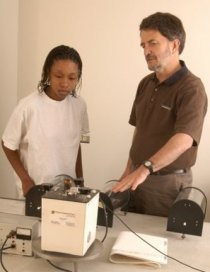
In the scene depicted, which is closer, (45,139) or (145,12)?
(45,139)

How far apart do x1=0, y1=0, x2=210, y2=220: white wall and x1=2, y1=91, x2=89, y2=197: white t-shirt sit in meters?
0.85

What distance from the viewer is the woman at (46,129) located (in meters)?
1.58

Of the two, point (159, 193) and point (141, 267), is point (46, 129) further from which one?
point (141, 267)

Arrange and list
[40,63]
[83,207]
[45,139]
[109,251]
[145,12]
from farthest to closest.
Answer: [40,63] < [145,12] < [45,139] < [109,251] < [83,207]

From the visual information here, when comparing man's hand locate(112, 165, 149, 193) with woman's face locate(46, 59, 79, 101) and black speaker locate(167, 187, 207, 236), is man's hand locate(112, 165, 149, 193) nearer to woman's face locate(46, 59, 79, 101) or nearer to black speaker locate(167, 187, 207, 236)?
black speaker locate(167, 187, 207, 236)

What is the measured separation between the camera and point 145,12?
248 centimetres

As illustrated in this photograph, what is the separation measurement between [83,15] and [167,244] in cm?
186

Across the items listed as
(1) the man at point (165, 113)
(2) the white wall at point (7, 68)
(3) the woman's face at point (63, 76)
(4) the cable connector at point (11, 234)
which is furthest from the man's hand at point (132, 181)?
(2) the white wall at point (7, 68)

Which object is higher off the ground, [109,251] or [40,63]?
[40,63]

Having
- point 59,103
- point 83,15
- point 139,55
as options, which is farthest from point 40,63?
point 59,103

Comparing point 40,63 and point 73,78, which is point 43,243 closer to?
point 73,78

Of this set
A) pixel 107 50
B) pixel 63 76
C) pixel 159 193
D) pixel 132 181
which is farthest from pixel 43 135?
pixel 107 50

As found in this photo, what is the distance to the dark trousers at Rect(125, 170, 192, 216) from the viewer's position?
1672 mm

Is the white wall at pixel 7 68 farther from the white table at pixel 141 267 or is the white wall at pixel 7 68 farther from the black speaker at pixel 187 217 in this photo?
the black speaker at pixel 187 217
